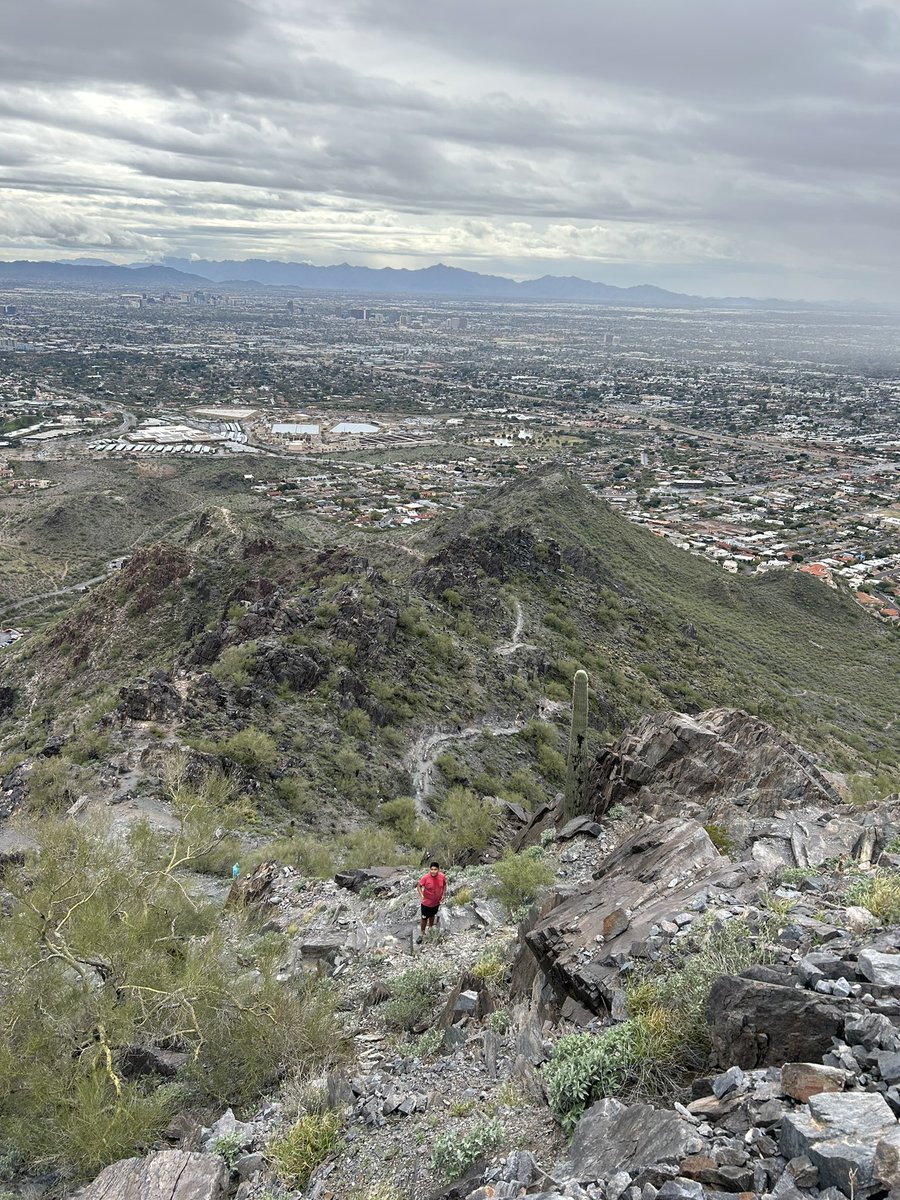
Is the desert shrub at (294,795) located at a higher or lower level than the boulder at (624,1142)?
lower

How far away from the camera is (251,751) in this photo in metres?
22.8

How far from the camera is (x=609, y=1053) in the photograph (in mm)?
7238

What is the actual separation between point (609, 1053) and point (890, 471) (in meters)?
142

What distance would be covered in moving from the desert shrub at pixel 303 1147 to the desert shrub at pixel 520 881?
6954 mm

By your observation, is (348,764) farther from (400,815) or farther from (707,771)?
(707,771)

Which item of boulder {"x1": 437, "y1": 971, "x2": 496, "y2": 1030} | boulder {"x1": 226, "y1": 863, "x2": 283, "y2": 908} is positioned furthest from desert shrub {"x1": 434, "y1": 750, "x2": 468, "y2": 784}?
boulder {"x1": 437, "y1": 971, "x2": 496, "y2": 1030}

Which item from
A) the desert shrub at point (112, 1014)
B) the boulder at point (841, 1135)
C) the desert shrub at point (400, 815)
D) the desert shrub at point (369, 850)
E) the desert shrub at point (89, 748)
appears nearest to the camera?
the boulder at point (841, 1135)

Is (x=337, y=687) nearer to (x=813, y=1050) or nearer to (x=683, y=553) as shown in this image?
(x=813, y=1050)

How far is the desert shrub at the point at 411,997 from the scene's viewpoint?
1097 centimetres

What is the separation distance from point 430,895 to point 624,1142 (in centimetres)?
817

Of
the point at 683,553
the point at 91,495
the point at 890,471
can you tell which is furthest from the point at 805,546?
the point at 91,495

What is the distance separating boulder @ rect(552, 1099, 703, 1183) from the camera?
5.56 meters

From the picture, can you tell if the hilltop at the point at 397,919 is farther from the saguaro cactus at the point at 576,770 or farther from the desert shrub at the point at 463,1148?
the saguaro cactus at the point at 576,770

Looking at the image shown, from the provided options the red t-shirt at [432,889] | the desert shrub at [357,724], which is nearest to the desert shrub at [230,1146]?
the red t-shirt at [432,889]
